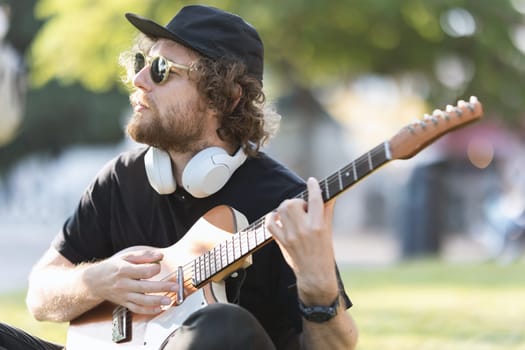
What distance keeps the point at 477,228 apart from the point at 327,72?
8.35m

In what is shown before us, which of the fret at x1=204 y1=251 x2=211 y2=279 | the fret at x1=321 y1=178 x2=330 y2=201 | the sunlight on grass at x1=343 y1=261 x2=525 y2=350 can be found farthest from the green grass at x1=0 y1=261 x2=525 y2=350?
the fret at x1=321 y1=178 x2=330 y2=201

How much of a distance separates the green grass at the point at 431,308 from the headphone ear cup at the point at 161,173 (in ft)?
8.85

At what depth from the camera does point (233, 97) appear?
3.23 metres

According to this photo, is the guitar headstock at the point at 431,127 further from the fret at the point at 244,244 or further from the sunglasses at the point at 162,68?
the sunglasses at the point at 162,68

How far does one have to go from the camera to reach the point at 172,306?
279 cm

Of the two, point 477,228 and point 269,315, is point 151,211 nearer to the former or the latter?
point 269,315

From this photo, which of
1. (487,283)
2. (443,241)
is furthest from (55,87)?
(487,283)

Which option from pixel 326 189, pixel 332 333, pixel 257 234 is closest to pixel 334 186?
pixel 326 189

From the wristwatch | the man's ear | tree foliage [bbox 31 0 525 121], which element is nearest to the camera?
the wristwatch

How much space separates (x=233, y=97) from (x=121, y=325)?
83 centimetres

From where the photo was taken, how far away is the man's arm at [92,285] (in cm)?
282

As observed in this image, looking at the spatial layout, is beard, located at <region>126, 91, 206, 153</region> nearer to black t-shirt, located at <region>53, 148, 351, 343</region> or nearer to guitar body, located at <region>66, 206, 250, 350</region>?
black t-shirt, located at <region>53, 148, 351, 343</region>

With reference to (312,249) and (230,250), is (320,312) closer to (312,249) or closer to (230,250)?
(312,249)

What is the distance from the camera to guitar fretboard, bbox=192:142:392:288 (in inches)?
94.0
